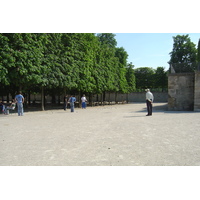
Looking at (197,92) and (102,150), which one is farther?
(197,92)

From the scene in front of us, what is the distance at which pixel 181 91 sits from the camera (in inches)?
719

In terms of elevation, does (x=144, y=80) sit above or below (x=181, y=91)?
above

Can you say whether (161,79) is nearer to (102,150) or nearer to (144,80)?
(144,80)

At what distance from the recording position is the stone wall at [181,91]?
59.3 feet

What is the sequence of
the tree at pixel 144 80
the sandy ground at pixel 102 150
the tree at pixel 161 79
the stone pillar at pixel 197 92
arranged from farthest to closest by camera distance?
the tree at pixel 144 80 < the tree at pixel 161 79 < the stone pillar at pixel 197 92 < the sandy ground at pixel 102 150

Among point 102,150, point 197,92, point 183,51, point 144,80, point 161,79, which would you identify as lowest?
point 102,150

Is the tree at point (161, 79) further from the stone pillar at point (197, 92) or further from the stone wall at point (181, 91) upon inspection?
the stone pillar at point (197, 92)

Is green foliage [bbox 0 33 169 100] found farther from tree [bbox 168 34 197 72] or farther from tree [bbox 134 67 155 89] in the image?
tree [bbox 134 67 155 89]

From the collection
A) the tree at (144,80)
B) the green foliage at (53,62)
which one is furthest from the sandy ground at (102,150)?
the tree at (144,80)

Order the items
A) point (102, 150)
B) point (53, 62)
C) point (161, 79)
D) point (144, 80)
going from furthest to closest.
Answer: point (144, 80)
point (161, 79)
point (53, 62)
point (102, 150)

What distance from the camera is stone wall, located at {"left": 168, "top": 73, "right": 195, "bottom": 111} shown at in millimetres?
18062

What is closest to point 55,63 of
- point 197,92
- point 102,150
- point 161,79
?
point 197,92

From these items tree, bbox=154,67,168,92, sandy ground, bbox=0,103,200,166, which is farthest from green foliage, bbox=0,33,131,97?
tree, bbox=154,67,168,92

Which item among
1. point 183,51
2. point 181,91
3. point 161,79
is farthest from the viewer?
point 161,79
